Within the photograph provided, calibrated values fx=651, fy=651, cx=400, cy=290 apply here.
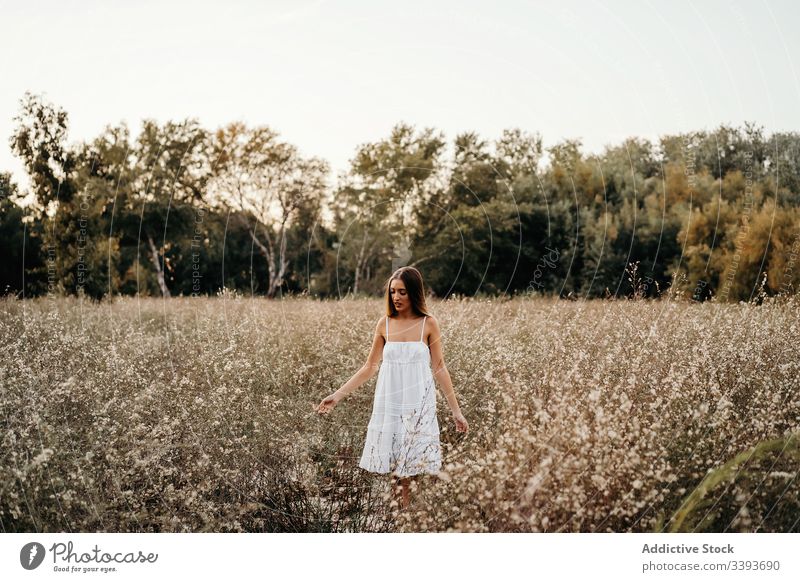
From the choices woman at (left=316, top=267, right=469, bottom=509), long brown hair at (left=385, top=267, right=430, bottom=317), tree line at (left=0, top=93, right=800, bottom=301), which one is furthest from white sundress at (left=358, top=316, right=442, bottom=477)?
tree line at (left=0, top=93, right=800, bottom=301)

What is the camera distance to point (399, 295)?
3977mm

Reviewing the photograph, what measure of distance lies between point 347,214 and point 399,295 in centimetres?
423

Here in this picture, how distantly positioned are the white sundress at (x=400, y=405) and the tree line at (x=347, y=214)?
101 inches

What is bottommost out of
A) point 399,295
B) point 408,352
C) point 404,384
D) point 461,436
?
point 461,436

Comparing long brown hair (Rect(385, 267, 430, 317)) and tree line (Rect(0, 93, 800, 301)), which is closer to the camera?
long brown hair (Rect(385, 267, 430, 317))

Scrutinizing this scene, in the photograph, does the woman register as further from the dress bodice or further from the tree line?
the tree line

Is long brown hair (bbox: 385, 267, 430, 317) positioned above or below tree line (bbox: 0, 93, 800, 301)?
below

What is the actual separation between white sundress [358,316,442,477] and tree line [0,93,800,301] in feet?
8.42

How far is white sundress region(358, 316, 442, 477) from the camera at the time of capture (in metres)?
3.92

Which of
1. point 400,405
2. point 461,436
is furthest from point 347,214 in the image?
point 400,405

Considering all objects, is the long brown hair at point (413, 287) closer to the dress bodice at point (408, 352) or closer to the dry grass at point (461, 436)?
the dress bodice at point (408, 352)

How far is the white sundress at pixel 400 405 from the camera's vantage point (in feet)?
12.9

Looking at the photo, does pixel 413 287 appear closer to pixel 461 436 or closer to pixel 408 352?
pixel 408 352
